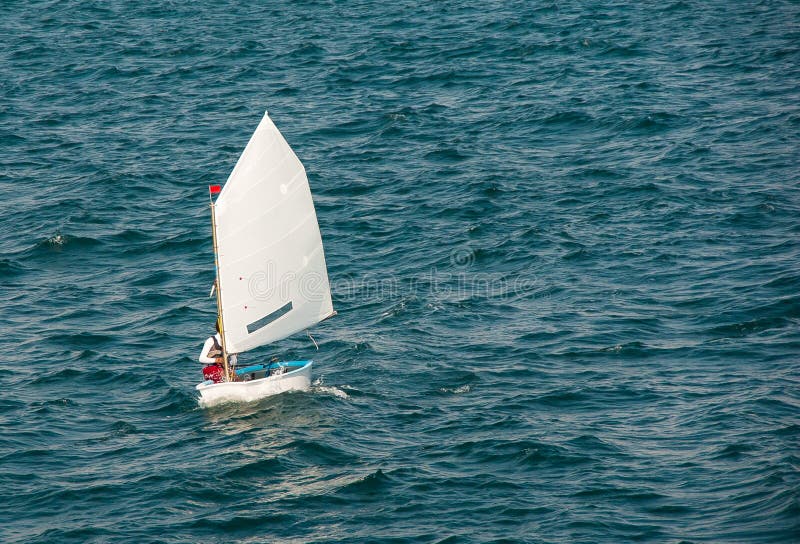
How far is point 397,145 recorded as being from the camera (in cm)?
7525

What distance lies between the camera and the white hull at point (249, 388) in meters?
44.9

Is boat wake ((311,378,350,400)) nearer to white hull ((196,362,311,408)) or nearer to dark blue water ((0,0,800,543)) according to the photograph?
dark blue water ((0,0,800,543))

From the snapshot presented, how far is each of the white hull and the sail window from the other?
109 inches

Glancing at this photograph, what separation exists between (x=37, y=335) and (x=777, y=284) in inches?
1470

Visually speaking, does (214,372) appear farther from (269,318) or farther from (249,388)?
(269,318)

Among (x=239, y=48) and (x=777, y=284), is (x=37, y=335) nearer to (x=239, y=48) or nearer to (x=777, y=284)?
(x=777, y=284)

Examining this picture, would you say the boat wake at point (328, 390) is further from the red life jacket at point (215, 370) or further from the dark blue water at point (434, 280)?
the red life jacket at point (215, 370)

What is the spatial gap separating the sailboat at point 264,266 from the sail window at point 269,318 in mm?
44

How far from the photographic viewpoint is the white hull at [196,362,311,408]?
44906mm

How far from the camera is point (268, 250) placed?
153 feet

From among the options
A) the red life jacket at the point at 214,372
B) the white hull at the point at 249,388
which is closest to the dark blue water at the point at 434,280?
the white hull at the point at 249,388

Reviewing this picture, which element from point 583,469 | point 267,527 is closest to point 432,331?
point 583,469

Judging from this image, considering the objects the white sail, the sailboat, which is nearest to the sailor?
the sailboat

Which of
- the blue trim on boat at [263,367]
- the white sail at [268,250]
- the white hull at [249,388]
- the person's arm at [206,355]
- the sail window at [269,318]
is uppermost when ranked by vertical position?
the white sail at [268,250]
